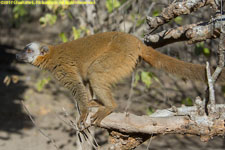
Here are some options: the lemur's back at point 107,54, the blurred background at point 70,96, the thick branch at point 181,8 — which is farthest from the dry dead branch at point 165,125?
the blurred background at point 70,96

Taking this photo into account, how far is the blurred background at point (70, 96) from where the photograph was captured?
17.9ft

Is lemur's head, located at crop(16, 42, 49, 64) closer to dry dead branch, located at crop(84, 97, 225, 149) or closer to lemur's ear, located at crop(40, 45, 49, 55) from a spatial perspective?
lemur's ear, located at crop(40, 45, 49, 55)

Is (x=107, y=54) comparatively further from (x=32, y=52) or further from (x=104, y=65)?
(x=32, y=52)

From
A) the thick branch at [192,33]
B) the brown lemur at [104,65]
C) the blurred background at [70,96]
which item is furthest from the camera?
the blurred background at [70,96]

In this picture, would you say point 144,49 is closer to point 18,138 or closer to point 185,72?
point 185,72

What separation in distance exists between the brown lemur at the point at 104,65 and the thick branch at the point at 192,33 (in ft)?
0.61

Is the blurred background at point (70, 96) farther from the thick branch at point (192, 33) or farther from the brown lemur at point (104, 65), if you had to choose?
the thick branch at point (192, 33)

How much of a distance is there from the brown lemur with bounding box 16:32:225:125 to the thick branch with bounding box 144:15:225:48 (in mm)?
187

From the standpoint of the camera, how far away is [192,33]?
334 centimetres

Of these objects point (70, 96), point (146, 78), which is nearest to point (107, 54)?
point (146, 78)

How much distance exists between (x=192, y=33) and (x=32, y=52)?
256cm

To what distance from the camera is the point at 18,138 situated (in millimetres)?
7109

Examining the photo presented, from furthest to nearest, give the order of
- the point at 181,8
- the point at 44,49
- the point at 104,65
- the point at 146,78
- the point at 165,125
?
the point at 146,78 < the point at 44,49 < the point at 104,65 < the point at 181,8 < the point at 165,125

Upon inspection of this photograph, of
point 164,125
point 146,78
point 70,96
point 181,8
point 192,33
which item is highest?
point 181,8
